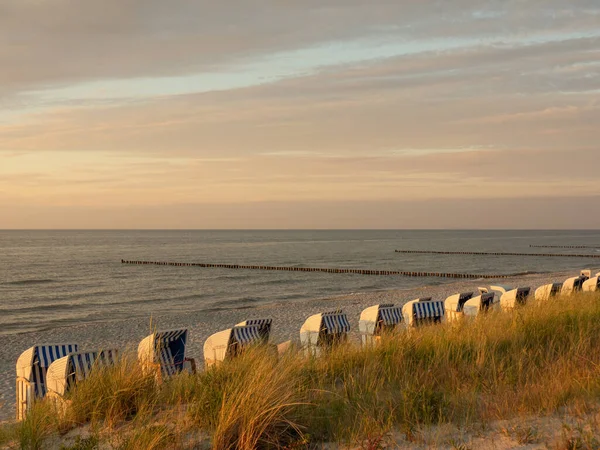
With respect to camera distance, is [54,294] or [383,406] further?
[54,294]

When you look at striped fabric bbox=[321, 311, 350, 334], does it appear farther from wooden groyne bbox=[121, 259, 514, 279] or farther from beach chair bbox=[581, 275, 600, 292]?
wooden groyne bbox=[121, 259, 514, 279]

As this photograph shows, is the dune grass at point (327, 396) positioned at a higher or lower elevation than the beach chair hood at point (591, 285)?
higher

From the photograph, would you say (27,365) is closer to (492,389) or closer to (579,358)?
(492,389)

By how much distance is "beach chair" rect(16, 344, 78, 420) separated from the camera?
23.0 ft

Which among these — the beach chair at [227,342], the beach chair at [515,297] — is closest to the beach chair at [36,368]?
the beach chair at [227,342]

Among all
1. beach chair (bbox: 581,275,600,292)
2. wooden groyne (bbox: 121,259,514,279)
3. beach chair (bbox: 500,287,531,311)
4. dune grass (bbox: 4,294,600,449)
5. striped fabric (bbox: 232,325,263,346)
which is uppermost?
dune grass (bbox: 4,294,600,449)

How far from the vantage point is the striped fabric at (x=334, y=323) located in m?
9.58

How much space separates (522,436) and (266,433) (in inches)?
66.8

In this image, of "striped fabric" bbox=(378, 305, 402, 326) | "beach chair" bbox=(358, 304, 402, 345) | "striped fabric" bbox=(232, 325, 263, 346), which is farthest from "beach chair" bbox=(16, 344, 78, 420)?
"striped fabric" bbox=(378, 305, 402, 326)

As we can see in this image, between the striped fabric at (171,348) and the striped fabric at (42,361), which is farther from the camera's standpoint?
the striped fabric at (171,348)

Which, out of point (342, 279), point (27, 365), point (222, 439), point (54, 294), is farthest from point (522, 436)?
point (342, 279)

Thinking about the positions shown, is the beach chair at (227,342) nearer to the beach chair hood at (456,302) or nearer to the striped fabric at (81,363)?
the striped fabric at (81,363)

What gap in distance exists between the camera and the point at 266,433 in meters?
3.99

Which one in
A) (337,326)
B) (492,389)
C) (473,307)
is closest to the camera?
(492,389)
